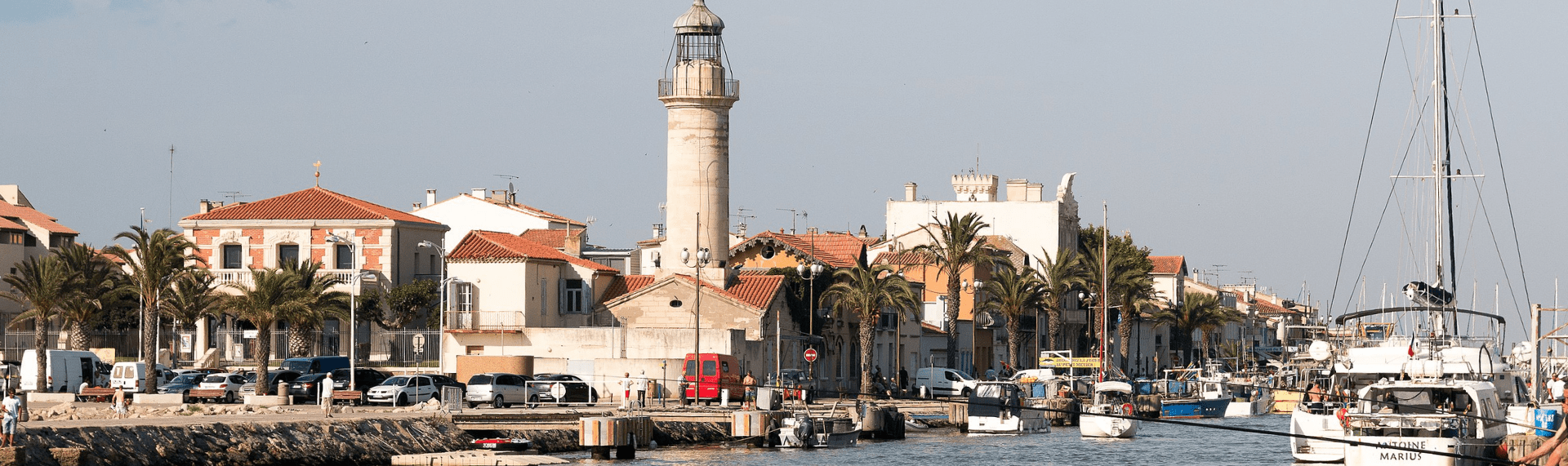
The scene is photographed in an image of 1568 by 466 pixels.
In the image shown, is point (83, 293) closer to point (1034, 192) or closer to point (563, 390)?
point (563, 390)

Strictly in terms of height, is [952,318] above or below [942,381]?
above

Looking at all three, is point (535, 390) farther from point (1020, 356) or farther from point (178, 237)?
point (1020, 356)

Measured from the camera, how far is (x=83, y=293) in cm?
6556

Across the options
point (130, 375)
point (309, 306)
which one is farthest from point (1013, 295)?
point (130, 375)

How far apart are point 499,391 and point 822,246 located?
29148 millimetres

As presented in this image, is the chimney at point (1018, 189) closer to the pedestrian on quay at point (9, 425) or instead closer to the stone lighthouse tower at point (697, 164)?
the stone lighthouse tower at point (697, 164)

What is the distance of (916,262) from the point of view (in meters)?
87.6

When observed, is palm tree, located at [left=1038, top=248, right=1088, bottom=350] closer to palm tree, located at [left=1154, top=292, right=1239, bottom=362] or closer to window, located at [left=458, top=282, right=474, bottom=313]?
palm tree, located at [left=1154, top=292, right=1239, bottom=362]

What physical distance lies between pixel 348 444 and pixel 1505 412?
23.7m

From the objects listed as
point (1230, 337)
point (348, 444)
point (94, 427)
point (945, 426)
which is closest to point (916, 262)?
point (945, 426)

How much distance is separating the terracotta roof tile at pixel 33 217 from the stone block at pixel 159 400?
4117 cm

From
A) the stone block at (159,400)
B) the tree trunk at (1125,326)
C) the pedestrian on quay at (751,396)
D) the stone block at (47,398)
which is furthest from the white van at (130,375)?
the tree trunk at (1125,326)

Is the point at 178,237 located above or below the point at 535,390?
above

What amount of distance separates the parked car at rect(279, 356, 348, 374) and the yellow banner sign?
29.1 meters
